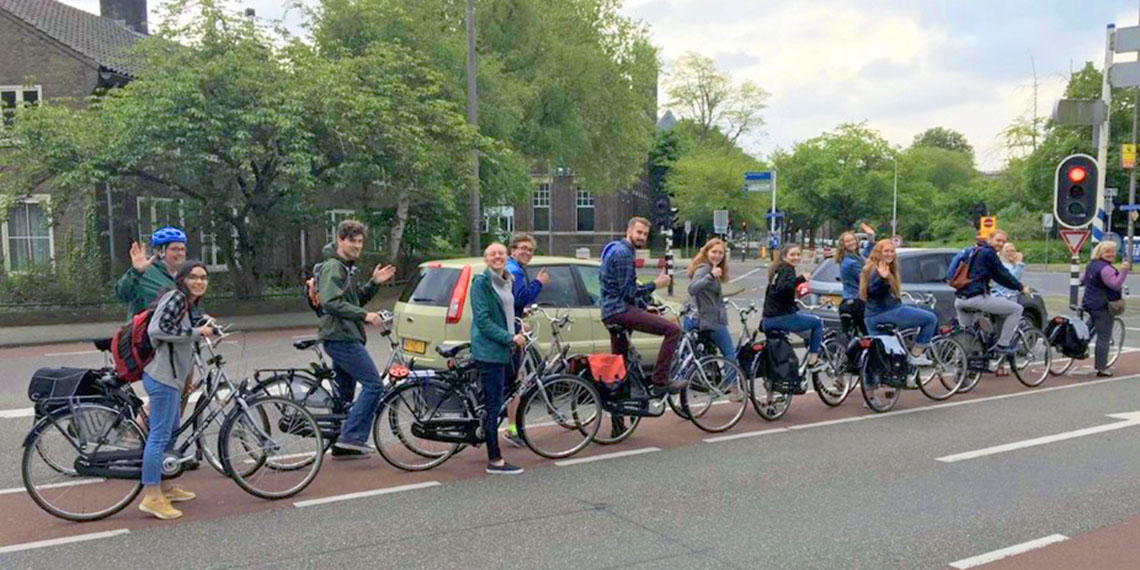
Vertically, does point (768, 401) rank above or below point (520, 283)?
below

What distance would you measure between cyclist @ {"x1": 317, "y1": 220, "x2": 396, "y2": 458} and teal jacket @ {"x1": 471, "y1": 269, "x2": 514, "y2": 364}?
64 cm

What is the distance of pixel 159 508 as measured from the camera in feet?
16.9

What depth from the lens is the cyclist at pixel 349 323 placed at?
5.93 meters

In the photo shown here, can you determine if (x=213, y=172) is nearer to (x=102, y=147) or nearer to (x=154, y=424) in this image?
(x=102, y=147)

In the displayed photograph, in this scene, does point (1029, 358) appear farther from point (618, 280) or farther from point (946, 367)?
point (618, 280)

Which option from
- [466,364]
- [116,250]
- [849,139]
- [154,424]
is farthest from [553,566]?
[849,139]

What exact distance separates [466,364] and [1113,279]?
808 centimetres

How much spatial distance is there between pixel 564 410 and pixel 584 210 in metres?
52.5

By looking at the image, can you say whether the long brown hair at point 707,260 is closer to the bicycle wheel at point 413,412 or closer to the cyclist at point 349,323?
the bicycle wheel at point 413,412

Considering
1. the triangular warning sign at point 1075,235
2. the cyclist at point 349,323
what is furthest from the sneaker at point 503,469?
the triangular warning sign at point 1075,235

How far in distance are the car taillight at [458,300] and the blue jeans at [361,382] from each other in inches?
76.9

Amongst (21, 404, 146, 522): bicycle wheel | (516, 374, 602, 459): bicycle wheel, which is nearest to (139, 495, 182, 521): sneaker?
(21, 404, 146, 522): bicycle wheel

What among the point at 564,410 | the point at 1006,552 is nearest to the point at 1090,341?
the point at 1006,552

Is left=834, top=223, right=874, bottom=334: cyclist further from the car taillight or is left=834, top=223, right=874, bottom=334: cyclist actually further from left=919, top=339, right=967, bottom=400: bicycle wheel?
the car taillight
